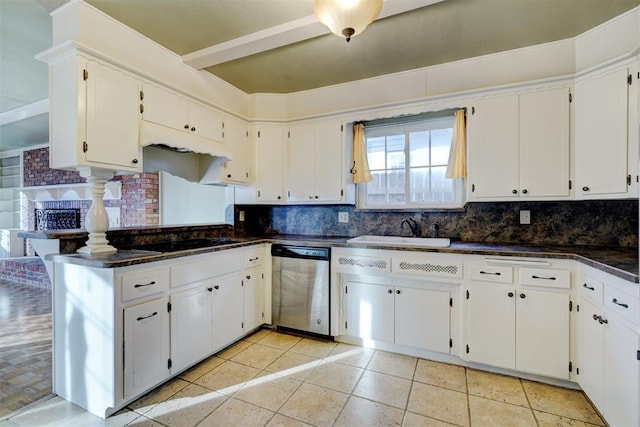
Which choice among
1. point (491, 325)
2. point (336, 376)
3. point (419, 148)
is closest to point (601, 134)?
point (419, 148)

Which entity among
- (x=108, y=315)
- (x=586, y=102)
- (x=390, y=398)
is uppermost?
(x=586, y=102)

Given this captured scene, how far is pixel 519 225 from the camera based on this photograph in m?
2.63

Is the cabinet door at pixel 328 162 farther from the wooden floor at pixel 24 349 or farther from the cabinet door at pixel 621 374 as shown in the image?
the wooden floor at pixel 24 349

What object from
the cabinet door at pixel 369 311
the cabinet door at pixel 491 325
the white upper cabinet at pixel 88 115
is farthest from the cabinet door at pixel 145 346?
the cabinet door at pixel 491 325

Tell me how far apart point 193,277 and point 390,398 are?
160cm

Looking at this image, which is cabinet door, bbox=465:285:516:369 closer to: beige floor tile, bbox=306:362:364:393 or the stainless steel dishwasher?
beige floor tile, bbox=306:362:364:393

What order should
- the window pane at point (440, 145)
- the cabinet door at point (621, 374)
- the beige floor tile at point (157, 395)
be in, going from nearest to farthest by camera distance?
the cabinet door at point (621, 374), the beige floor tile at point (157, 395), the window pane at point (440, 145)

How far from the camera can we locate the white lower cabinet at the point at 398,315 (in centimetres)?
236

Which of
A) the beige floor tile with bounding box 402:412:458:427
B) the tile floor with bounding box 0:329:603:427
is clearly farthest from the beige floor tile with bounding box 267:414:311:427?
the beige floor tile with bounding box 402:412:458:427

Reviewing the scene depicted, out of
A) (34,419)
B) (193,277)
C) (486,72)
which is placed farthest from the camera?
(486,72)

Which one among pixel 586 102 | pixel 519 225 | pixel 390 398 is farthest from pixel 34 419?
pixel 586 102

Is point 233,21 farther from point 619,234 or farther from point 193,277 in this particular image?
point 619,234

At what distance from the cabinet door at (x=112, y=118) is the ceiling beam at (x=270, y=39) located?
23.1 inches

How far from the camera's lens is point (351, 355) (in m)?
2.50
